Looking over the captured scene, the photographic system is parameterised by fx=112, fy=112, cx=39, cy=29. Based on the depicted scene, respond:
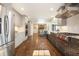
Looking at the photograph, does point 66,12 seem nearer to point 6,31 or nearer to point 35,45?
point 35,45

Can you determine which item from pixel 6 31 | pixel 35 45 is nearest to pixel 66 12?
pixel 35 45

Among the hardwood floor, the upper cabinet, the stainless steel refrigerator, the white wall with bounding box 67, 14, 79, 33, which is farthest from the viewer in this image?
the white wall with bounding box 67, 14, 79, 33

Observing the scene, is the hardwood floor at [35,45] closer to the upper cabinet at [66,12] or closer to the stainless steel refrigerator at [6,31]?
the stainless steel refrigerator at [6,31]

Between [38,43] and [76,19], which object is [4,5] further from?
[76,19]

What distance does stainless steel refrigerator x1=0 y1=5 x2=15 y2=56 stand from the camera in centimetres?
204

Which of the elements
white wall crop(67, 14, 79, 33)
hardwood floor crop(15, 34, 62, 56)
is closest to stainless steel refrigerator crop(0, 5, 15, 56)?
hardwood floor crop(15, 34, 62, 56)

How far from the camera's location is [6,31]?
7.13 feet

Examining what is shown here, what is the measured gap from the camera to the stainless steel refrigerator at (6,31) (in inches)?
80.5

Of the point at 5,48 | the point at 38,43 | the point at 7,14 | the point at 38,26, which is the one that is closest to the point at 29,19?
the point at 38,26

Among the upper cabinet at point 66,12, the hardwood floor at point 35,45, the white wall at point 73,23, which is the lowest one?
the hardwood floor at point 35,45

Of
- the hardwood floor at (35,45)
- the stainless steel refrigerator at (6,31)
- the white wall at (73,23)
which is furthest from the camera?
the white wall at (73,23)

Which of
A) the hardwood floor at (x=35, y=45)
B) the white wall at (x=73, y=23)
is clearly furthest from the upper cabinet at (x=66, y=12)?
the hardwood floor at (x=35, y=45)

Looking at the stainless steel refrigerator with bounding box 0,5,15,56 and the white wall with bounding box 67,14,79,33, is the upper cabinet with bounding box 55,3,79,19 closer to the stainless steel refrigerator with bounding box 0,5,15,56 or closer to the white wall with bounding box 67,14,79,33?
the white wall with bounding box 67,14,79,33

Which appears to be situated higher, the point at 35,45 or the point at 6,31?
the point at 6,31
